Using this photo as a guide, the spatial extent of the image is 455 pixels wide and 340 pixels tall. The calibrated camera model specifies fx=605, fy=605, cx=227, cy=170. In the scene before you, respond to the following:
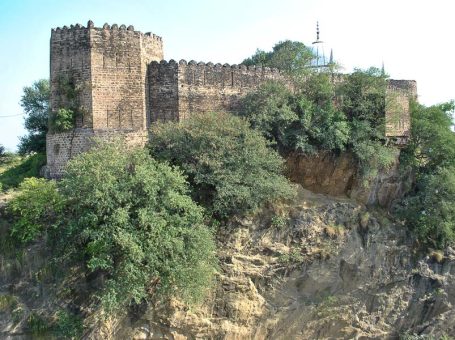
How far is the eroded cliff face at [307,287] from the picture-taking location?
55.9 ft

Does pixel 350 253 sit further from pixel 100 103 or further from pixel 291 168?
pixel 100 103

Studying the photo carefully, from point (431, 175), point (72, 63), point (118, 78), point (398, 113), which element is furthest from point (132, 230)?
point (431, 175)

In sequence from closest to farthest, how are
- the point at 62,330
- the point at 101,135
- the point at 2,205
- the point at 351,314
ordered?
the point at 62,330, the point at 2,205, the point at 101,135, the point at 351,314

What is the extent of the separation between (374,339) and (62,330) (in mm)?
10438

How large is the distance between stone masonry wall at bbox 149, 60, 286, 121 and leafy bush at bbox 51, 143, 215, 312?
3.40m

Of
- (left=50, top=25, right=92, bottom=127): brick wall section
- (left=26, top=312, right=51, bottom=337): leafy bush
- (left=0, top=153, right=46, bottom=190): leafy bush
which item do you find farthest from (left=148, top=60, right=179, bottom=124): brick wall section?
(left=26, top=312, right=51, bottom=337): leafy bush

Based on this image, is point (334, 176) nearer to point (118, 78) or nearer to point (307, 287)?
point (307, 287)

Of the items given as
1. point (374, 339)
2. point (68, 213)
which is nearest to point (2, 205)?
point (68, 213)

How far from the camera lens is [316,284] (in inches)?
754

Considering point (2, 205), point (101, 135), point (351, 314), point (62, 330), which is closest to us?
point (62, 330)

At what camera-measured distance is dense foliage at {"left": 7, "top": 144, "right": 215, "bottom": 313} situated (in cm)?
1519

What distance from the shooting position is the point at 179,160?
17.8 metres

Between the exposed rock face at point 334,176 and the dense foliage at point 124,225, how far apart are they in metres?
4.74

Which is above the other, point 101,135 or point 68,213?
point 101,135
